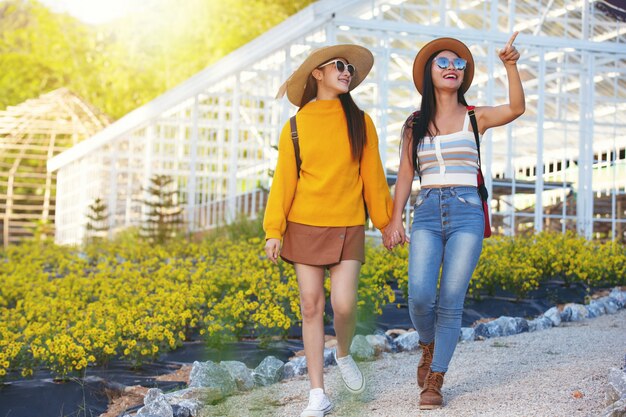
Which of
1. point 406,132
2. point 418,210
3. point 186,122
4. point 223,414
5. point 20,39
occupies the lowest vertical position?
point 223,414

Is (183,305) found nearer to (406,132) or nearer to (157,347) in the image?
(157,347)

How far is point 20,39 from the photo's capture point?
42.7m

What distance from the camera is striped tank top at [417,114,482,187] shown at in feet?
15.5

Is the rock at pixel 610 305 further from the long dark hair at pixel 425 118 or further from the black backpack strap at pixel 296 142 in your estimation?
the black backpack strap at pixel 296 142

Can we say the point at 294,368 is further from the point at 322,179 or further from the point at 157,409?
the point at 322,179

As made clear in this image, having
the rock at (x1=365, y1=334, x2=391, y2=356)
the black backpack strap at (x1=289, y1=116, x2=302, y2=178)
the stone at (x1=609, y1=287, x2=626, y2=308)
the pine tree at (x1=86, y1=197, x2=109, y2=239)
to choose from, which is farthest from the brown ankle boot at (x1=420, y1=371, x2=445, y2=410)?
the pine tree at (x1=86, y1=197, x2=109, y2=239)

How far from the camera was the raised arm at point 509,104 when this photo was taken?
181 inches

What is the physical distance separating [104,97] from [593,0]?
29195 millimetres

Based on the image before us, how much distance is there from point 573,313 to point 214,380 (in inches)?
137

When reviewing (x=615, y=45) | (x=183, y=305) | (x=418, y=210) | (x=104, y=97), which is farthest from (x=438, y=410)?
(x=104, y=97)

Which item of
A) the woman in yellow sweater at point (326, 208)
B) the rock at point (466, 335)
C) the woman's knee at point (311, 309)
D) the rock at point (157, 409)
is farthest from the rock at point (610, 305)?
the rock at point (157, 409)

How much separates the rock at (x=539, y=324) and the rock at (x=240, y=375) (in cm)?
256

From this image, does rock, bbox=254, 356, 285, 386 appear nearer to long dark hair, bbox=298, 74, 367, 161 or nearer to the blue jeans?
the blue jeans

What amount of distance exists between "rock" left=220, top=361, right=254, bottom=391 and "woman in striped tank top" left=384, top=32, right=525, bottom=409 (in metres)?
1.12
